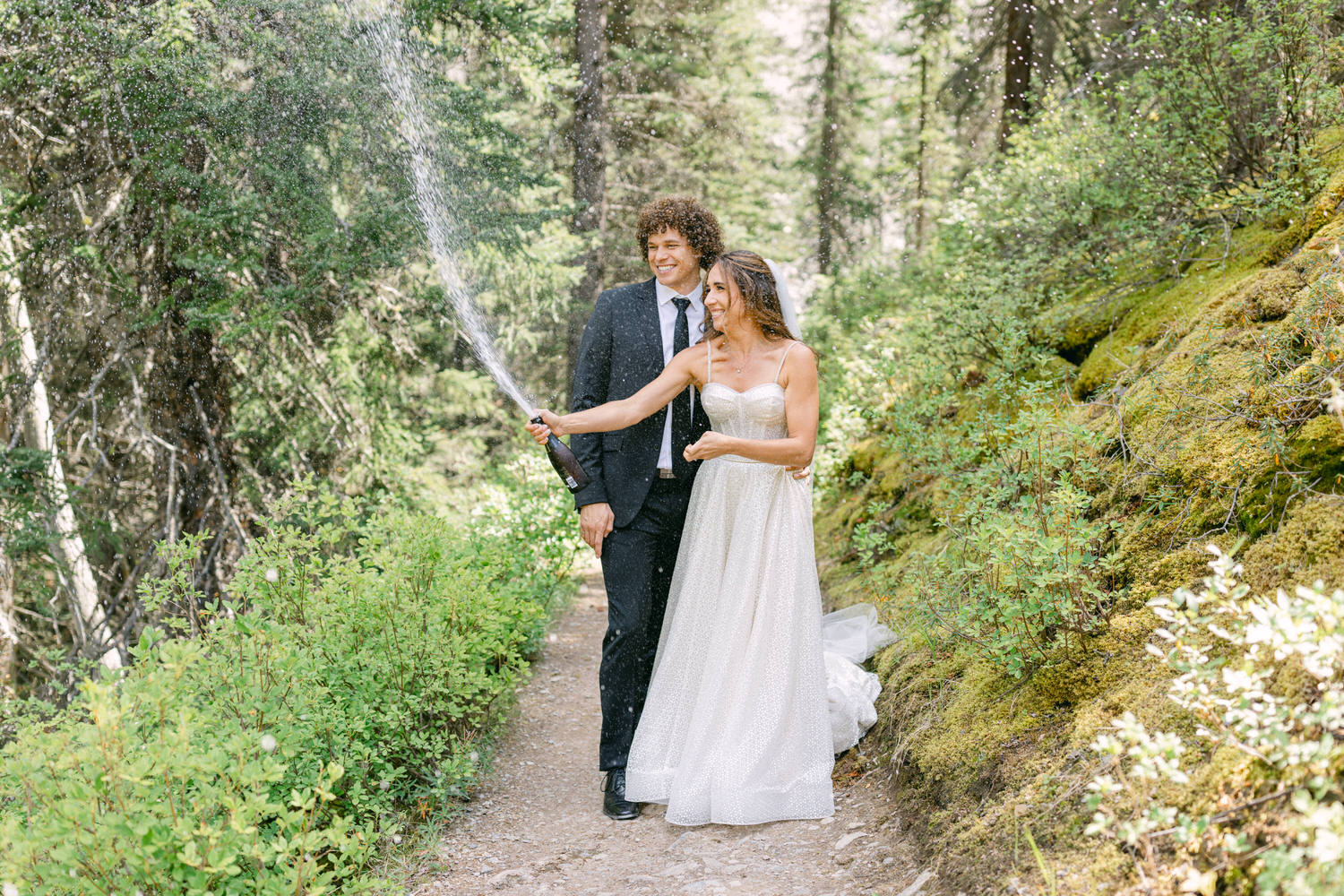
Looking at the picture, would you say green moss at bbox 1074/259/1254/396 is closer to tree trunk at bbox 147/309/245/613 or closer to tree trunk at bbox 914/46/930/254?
tree trunk at bbox 147/309/245/613

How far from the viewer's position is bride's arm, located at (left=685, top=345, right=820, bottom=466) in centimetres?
366

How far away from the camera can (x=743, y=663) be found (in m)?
3.71

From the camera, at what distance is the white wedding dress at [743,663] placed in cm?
353

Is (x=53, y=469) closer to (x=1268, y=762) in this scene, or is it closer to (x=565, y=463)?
(x=565, y=463)

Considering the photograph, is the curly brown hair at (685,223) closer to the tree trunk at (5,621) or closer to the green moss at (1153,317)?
the green moss at (1153,317)

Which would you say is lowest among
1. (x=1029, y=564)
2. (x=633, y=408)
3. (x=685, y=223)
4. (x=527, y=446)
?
A: (x=527, y=446)

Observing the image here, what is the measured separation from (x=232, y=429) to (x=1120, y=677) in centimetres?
776

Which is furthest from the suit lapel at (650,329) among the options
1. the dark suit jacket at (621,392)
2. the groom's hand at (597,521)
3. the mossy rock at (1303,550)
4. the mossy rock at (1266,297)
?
the mossy rock at (1266,297)

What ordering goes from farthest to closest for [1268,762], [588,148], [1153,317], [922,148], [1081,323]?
[922,148]
[588,148]
[1081,323]
[1153,317]
[1268,762]

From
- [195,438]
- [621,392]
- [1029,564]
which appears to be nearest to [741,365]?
[621,392]

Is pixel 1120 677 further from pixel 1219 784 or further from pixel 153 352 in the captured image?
pixel 153 352

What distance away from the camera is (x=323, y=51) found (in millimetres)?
7387

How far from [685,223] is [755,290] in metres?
0.46

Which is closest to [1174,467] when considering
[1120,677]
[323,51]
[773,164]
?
[1120,677]
